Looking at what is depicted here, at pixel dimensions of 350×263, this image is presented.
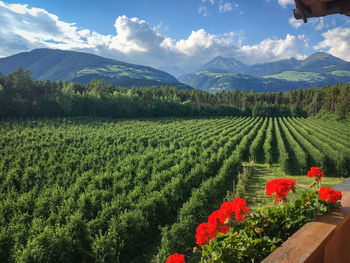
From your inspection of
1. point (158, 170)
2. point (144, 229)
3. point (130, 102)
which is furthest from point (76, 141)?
point (130, 102)

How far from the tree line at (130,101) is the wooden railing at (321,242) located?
213 ft

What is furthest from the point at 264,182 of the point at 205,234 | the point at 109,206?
the point at 205,234

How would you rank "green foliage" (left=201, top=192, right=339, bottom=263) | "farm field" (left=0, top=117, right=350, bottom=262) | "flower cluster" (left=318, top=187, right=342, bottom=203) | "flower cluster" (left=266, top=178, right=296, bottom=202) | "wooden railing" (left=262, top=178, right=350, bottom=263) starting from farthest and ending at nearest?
1. "farm field" (left=0, top=117, right=350, bottom=262)
2. "flower cluster" (left=266, top=178, right=296, bottom=202)
3. "flower cluster" (left=318, top=187, right=342, bottom=203)
4. "green foliage" (left=201, top=192, right=339, bottom=263)
5. "wooden railing" (left=262, top=178, right=350, bottom=263)

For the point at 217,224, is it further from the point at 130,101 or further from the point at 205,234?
the point at 130,101

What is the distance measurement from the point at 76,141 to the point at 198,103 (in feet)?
258

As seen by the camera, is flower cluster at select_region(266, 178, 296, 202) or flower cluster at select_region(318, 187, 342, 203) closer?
flower cluster at select_region(318, 187, 342, 203)

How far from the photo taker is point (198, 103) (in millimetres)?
102875

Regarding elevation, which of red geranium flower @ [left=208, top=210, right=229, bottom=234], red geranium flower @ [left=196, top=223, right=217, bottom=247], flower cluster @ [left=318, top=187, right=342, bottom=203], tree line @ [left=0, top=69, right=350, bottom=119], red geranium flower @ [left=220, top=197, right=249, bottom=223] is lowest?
red geranium flower @ [left=196, top=223, right=217, bottom=247]

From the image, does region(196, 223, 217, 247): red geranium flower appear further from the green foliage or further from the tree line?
the tree line

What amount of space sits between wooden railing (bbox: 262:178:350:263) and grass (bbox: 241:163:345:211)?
11887 millimetres

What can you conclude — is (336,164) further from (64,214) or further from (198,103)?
(198,103)

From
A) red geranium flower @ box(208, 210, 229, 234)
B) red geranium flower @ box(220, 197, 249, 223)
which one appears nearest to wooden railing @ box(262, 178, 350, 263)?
red geranium flower @ box(220, 197, 249, 223)

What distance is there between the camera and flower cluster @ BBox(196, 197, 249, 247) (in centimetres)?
261

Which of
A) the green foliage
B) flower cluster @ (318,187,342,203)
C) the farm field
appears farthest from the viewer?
the farm field
